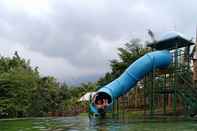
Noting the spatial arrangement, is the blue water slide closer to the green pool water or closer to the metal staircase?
the metal staircase

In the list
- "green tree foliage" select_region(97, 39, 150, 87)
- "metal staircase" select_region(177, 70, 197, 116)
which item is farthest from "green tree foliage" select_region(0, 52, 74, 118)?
"metal staircase" select_region(177, 70, 197, 116)

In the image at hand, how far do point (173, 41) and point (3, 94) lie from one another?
2343 centimetres

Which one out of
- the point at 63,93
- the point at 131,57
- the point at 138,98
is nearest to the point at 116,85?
the point at 138,98

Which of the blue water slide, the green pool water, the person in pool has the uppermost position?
the blue water slide

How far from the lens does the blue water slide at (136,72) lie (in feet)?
94.1

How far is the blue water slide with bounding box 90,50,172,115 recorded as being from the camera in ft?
94.1

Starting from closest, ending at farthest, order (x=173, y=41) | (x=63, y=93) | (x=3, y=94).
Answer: (x=173, y=41) → (x=3, y=94) → (x=63, y=93)

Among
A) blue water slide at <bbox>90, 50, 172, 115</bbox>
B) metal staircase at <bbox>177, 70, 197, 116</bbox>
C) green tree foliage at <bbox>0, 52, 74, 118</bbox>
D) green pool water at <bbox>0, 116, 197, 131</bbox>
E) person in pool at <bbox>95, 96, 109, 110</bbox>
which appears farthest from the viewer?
green tree foliage at <bbox>0, 52, 74, 118</bbox>

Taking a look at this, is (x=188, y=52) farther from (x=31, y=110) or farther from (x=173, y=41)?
(x=31, y=110)

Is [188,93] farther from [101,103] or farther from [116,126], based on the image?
[116,126]

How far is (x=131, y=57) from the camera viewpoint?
161ft

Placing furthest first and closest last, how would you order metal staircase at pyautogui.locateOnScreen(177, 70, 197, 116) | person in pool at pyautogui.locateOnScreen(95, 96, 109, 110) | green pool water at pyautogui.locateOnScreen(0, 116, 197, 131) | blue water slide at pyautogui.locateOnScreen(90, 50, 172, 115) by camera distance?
person in pool at pyautogui.locateOnScreen(95, 96, 109, 110)
blue water slide at pyautogui.locateOnScreen(90, 50, 172, 115)
metal staircase at pyautogui.locateOnScreen(177, 70, 197, 116)
green pool water at pyautogui.locateOnScreen(0, 116, 197, 131)

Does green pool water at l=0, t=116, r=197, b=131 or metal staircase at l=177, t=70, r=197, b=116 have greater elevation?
metal staircase at l=177, t=70, r=197, b=116

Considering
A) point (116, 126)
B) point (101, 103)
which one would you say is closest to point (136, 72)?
point (101, 103)
